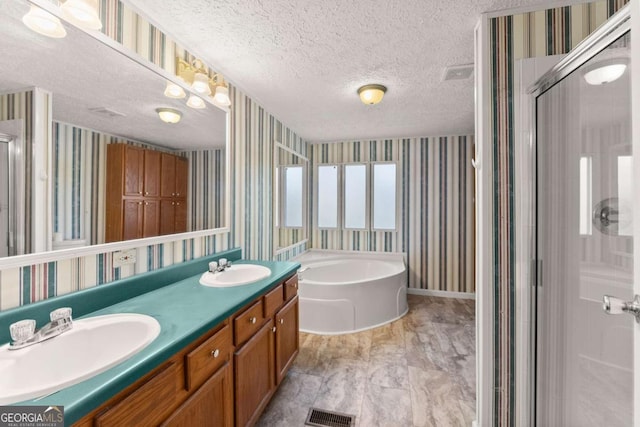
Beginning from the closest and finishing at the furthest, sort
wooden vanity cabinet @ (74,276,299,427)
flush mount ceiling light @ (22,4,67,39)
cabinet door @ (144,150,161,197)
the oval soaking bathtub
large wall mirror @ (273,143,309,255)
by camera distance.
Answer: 1. wooden vanity cabinet @ (74,276,299,427)
2. flush mount ceiling light @ (22,4,67,39)
3. cabinet door @ (144,150,161,197)
4. the oval soaking bathtub
5. large wall mirror @ (273,143,309,255)

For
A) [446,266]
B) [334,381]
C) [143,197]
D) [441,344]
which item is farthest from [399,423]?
[446,266]

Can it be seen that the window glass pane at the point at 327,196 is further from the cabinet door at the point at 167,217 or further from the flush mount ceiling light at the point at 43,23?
→ the flush mount ceiling light at the point at 43,23

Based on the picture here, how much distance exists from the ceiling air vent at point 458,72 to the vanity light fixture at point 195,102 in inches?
71.9

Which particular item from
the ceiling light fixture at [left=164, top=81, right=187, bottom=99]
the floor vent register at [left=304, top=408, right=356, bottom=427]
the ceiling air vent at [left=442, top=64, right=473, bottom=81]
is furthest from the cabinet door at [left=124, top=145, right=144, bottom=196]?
the ceiling air vent at [left=442, top=64, right=473, bottom=81]

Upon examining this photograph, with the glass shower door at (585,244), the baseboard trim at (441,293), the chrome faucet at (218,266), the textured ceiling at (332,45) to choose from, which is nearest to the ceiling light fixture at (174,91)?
the textured ceiling at (332,45)

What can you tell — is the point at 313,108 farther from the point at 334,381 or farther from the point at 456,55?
the point at 334,381

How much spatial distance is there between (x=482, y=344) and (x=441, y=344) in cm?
121

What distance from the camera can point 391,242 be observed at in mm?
4066

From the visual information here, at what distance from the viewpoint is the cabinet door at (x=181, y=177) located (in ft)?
5.44

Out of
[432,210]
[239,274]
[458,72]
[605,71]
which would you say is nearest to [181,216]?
[239,274]

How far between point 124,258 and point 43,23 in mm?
1016

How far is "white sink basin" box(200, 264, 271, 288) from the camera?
1645 millimetres

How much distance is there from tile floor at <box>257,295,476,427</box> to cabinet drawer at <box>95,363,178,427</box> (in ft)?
3.24

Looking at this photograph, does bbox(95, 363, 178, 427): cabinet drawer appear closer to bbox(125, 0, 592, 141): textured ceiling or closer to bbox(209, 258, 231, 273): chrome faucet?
bbox(209, 258, 231, 273): chrome faucet
